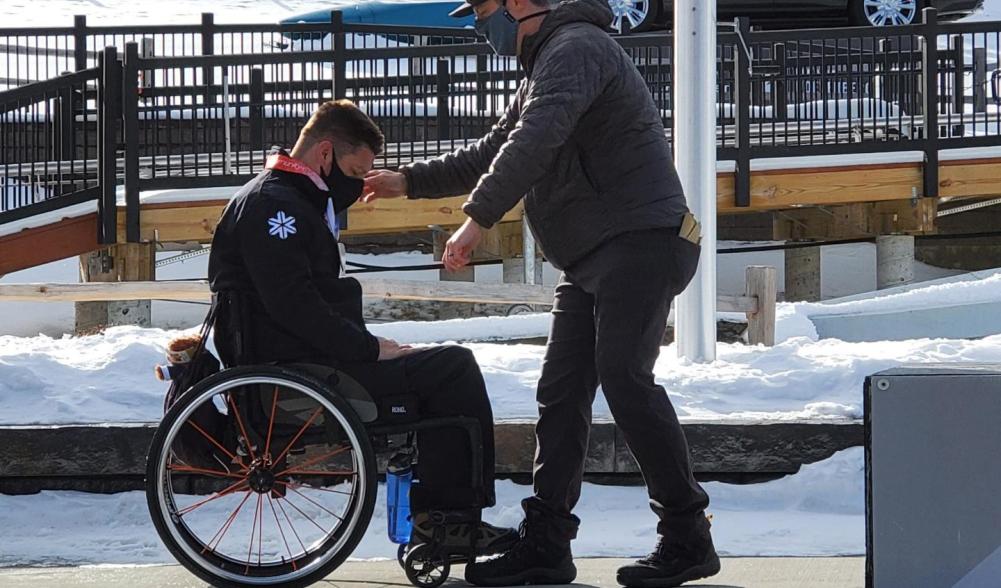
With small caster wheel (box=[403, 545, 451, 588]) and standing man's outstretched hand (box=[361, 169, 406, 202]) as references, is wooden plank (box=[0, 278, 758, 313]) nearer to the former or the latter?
standing man's outstretched hand (box=[361, 169, 406, 202])

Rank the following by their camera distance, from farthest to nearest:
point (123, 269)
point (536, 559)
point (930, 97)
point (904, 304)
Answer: point (930, 97) < point (123, 269) < point (904, 304) < point (536, 559)

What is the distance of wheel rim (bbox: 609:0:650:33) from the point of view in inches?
679

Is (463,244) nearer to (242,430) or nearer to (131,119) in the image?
(242,430)

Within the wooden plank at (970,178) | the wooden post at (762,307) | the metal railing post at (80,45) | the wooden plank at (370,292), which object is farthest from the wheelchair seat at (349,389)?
the metal railing post at (80,45)

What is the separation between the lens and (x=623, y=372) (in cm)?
432

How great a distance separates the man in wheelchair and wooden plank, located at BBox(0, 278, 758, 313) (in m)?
3.47

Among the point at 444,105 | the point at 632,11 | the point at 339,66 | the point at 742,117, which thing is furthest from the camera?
the point at 632,11

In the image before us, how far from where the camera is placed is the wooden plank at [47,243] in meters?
11.5

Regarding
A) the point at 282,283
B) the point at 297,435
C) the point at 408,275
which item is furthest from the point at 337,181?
the point at 408,275

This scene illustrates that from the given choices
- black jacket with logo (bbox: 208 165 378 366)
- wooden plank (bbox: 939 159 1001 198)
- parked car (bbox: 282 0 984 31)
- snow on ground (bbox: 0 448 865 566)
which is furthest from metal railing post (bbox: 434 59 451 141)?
black jacket with logo (bbox: 208 165 378 366)

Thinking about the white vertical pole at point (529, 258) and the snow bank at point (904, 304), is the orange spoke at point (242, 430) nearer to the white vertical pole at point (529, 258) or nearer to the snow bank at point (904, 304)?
the snow bank at point (904, 304)

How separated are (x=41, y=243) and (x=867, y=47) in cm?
1386

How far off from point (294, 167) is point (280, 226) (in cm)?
23

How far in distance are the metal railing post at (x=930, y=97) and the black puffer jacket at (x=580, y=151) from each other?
29.4ft
